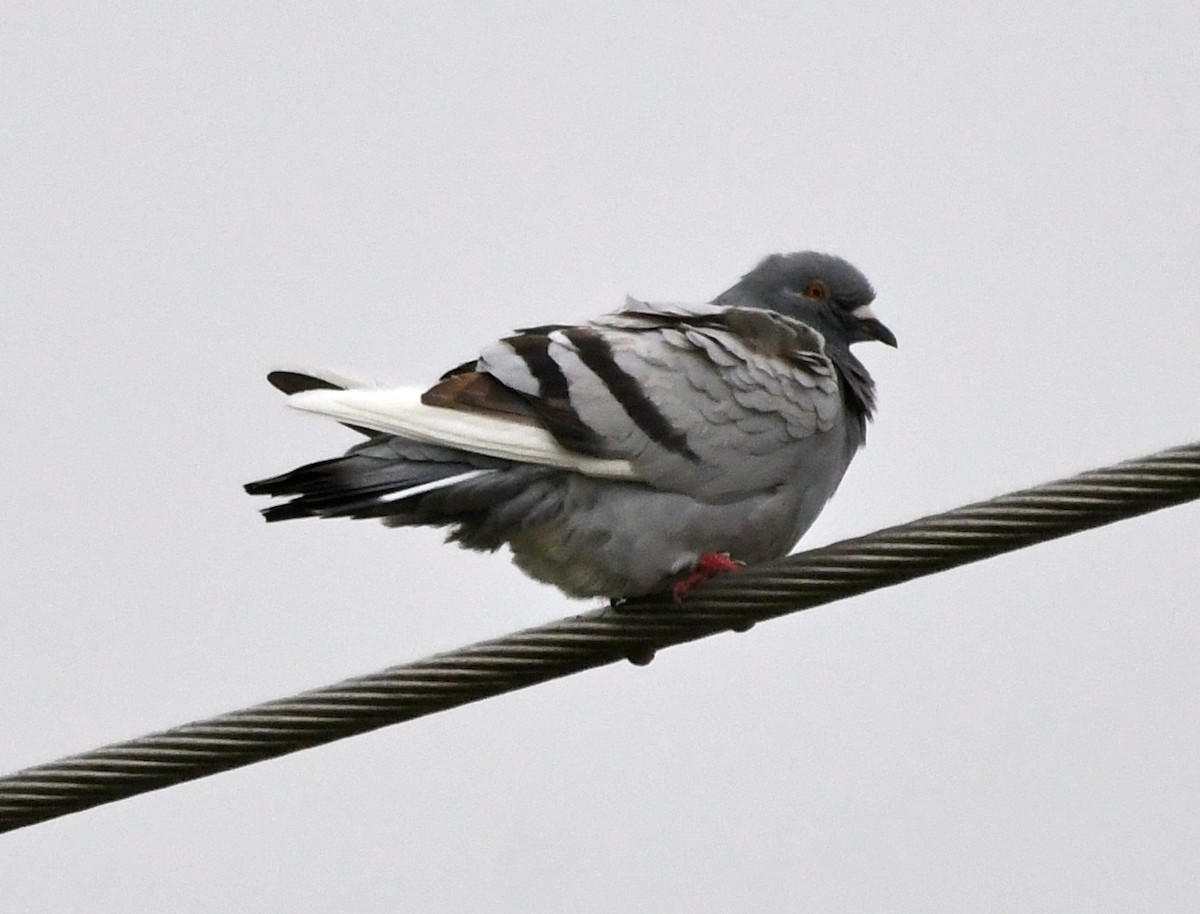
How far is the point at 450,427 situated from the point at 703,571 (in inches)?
36.4

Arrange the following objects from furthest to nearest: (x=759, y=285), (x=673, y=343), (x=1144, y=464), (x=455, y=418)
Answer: (x=759, y=285) → (x=673, y=343) → (x=455, y=418) → (x=1144, y=464)

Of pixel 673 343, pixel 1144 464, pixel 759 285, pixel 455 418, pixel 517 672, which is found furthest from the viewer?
pixel 759 285

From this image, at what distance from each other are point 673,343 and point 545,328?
42cm

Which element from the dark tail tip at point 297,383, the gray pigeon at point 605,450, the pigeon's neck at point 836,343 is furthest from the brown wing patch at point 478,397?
the pigeon's neck at point 836,343

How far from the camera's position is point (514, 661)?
5.93 metres

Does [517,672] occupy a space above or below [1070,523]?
below

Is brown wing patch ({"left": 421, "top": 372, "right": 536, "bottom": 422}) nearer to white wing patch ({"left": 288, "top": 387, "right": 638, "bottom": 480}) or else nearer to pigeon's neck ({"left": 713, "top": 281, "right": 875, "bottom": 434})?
white wing patch ({"left": 288, "top": 387, "right": 638, "bottom": 480})

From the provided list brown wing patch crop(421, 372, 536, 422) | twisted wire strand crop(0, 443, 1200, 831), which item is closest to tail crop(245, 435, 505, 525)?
brown wing patch crop(421, 372, 536, 422)

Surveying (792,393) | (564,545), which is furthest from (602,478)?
(792,393)

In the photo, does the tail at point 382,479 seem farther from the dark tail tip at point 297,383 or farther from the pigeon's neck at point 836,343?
the pigeon's neck at point 836,343

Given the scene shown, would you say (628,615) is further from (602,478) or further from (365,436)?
(365,436)

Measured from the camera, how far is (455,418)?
6.68 meters

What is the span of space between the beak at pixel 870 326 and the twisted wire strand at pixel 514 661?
Answer: 2.57 m

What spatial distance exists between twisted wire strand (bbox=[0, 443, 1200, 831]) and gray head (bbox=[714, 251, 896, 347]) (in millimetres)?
2546
